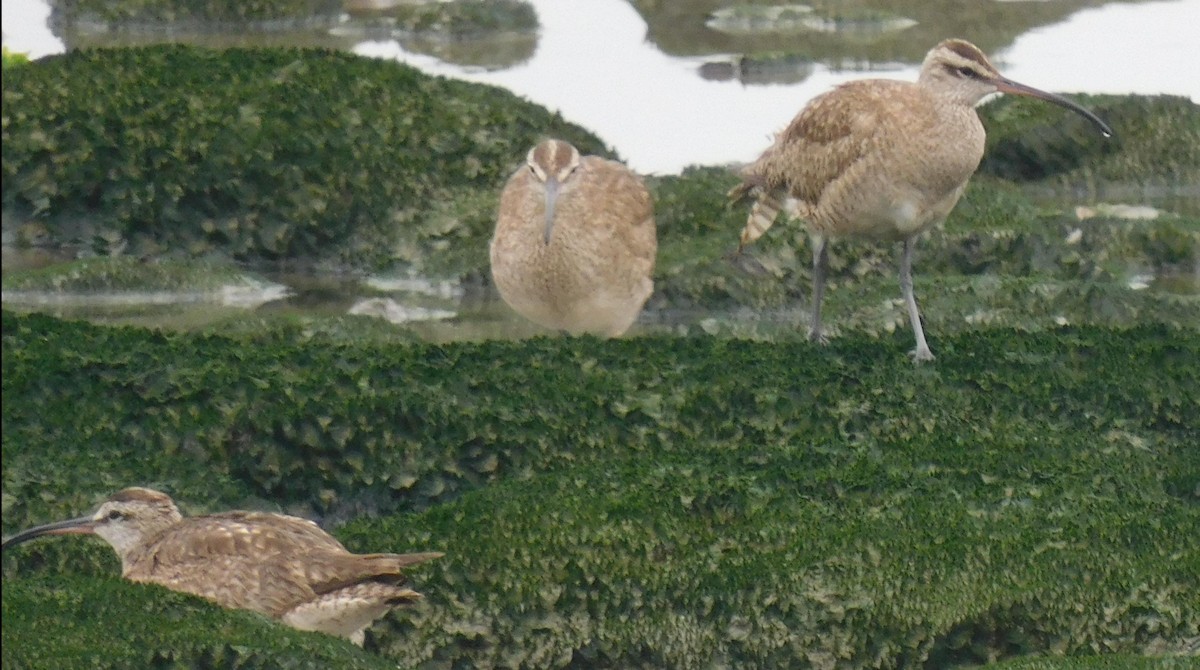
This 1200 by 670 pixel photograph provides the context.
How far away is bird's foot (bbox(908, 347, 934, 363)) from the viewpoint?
31.1 feet

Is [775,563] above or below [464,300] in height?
above

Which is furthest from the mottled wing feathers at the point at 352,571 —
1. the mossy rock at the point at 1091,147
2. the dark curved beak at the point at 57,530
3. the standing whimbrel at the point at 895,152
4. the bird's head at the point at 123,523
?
the mossy rock at the point at 1091,147

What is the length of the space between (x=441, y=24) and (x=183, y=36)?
2.24 metres

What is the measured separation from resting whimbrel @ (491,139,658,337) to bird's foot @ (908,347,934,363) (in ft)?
4.79

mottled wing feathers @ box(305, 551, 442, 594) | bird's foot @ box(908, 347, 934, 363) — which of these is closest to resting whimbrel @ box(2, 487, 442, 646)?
mottled wing feathers @ box(305, 551, 442, 594)

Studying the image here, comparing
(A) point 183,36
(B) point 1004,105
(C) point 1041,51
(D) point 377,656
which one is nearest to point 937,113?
(D) point 377,656

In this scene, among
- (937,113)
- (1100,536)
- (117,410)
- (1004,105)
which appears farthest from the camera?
(1004,105)

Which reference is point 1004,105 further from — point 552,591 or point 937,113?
point 552,591

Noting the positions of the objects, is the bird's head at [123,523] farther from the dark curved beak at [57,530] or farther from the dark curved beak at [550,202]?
the dark curved beak at [550,202]

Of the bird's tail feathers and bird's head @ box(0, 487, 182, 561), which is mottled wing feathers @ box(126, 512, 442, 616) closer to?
bird's head @ box(0, 487, 182, 561)

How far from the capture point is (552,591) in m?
7.40

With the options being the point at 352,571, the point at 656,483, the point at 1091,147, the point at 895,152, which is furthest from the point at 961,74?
the point at 1091,147

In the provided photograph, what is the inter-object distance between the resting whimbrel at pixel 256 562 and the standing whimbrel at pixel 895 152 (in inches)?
126

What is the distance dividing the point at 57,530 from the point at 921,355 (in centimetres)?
380
